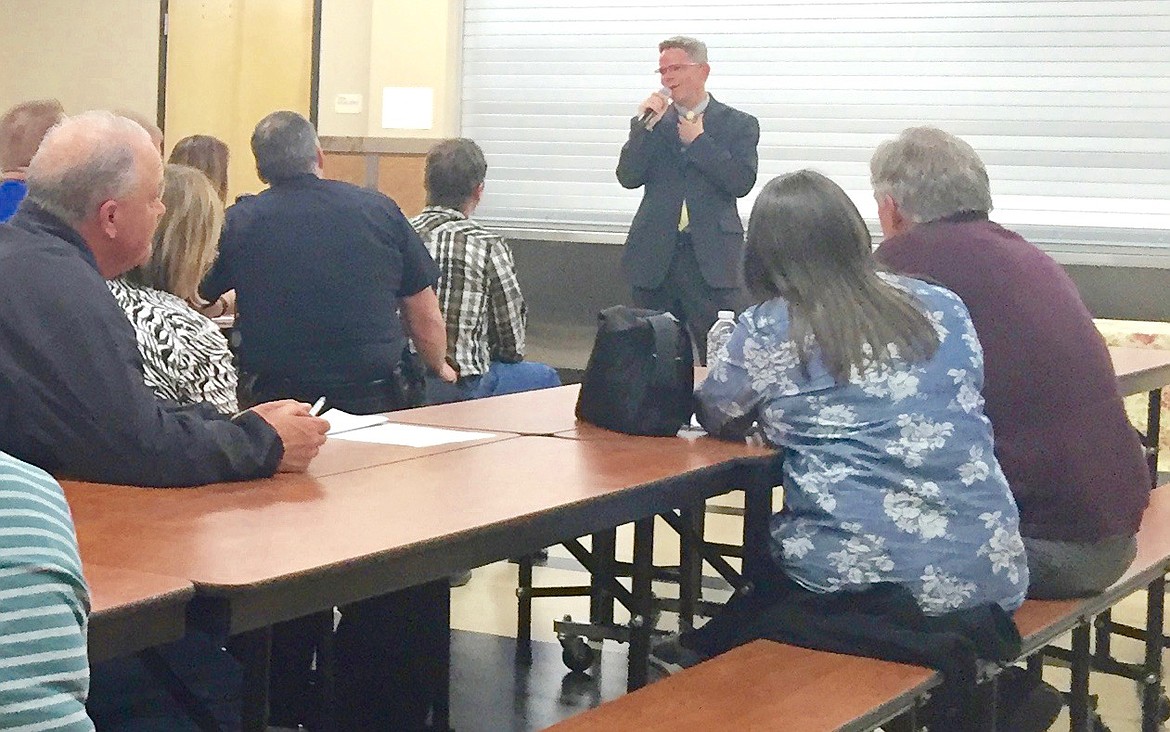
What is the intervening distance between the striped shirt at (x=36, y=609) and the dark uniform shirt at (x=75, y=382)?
1074mm

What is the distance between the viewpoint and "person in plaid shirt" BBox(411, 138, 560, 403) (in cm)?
484

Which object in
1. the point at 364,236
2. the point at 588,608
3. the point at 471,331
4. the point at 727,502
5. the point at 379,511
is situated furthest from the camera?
the point at 727,502

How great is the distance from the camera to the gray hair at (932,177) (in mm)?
3168

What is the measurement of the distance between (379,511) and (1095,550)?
1.58 metres

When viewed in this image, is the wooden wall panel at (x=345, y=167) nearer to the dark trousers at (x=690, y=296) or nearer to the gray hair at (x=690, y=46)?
the dark trousers at (x=690, y=296)

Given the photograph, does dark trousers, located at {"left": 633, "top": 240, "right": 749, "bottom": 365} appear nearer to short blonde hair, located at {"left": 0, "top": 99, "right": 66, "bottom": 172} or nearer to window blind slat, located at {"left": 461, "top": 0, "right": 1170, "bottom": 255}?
window blind slat, located at {"left": 461, "top": 0, "right": 1170, "bottom": 255}

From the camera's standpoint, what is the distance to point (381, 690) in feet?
10.5

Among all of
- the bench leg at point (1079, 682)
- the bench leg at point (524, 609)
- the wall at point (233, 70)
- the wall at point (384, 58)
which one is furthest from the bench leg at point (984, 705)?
the wall at point (233, 70)

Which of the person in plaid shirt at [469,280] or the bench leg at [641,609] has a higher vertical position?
the person in plaid shirt at [469,280]

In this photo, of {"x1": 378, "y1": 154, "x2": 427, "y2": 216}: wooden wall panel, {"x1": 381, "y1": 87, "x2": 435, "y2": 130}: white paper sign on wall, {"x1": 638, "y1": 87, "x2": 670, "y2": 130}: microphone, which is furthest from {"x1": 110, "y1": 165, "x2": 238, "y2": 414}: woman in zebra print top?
{"x1": 381, "y1": 87, "x2": 435, "y2": 130}: white paper sign on wall

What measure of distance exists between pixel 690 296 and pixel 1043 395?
3.00 metres

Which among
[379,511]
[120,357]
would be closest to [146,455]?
[120,357]

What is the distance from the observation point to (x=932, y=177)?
317 centimetres

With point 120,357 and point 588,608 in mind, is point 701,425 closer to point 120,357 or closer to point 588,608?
point 120,357
